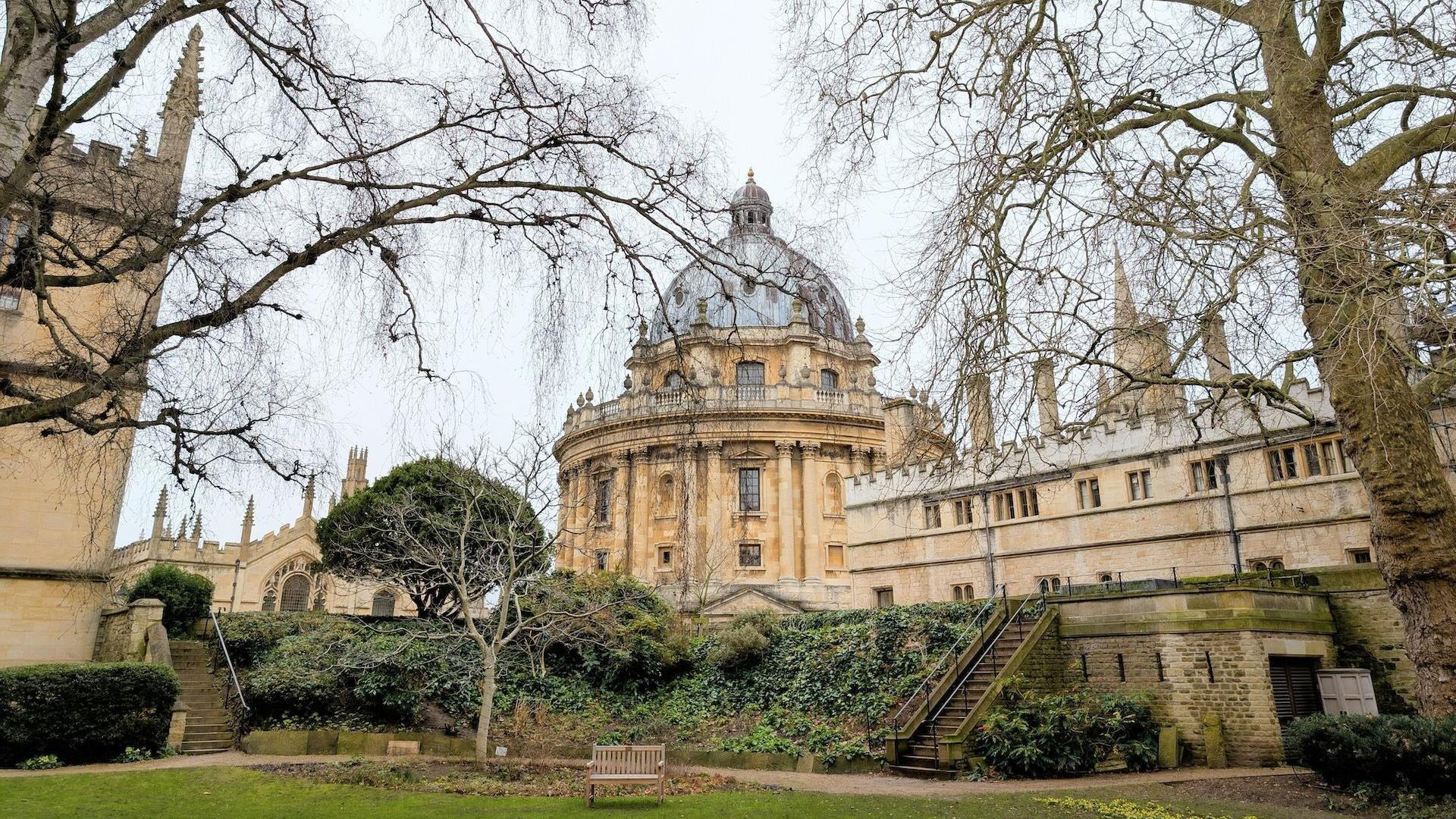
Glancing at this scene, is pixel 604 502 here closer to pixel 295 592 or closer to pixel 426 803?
pixel 295 592

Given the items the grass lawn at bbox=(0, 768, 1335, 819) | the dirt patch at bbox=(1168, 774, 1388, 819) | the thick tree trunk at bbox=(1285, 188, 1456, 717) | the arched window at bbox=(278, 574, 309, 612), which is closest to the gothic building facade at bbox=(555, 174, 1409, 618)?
the thick tree trunk at bbox=(1285, 188, 1456, 717)

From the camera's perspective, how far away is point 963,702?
17.4 m

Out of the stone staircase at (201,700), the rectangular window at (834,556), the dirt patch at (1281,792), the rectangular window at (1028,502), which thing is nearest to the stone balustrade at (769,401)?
the rectangular window at (834,556)

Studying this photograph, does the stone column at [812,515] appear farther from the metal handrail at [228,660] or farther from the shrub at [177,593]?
the metal handrail at [228,660]

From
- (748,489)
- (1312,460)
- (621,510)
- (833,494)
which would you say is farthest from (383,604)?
(1312,460)

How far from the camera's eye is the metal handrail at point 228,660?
19.9 metres

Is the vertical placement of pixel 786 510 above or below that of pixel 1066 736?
above

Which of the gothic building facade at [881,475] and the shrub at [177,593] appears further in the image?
the shrub at [177,593]

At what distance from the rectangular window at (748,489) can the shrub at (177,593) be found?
935 inches

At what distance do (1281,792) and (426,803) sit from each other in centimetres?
1142

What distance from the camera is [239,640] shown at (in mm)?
22906

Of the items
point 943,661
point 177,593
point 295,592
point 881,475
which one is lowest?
point 943,661

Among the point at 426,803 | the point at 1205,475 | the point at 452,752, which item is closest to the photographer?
the point at 426,803

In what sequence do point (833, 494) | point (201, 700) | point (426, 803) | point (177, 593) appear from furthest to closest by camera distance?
1. point (833, 494)
2. point (177, 593)
3. point (201, 700)
4. point (426, 803)
